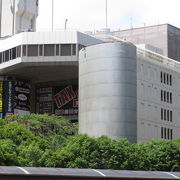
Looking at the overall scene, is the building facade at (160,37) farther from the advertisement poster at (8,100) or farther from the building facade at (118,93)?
the building facade at (118,93)

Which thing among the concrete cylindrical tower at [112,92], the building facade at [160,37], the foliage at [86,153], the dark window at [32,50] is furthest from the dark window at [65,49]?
the building facade at [160,37]

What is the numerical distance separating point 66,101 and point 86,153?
5001 centimetres

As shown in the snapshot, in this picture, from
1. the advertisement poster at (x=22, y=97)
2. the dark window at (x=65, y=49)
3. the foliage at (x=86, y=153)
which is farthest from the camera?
the advertisement poster at (x=22, y=97)

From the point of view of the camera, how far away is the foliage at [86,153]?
7225cm

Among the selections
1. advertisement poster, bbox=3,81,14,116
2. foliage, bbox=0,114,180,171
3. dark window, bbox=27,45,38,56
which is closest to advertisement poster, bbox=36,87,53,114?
advertisement poster, bbox=3,81,14,116

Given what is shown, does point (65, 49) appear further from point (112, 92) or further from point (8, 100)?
point (112, 92)

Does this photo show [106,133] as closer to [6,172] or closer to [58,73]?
[58,73]

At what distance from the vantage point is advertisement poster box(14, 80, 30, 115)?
122 meters

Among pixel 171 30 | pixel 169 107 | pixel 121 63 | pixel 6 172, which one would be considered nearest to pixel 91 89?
pixel 121 63

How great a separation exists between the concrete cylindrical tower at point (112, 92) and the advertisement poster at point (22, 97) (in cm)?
2069

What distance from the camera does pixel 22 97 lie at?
124m

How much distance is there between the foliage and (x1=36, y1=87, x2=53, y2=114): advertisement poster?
39.7 meters

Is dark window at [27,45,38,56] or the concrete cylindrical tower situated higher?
dark window at [27,45,38,56]

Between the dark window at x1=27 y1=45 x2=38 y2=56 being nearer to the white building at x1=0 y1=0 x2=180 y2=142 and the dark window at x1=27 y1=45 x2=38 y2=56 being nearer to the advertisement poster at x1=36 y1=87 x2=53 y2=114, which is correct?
the white building at x1=0 y1=0 x2=180 y2=142
